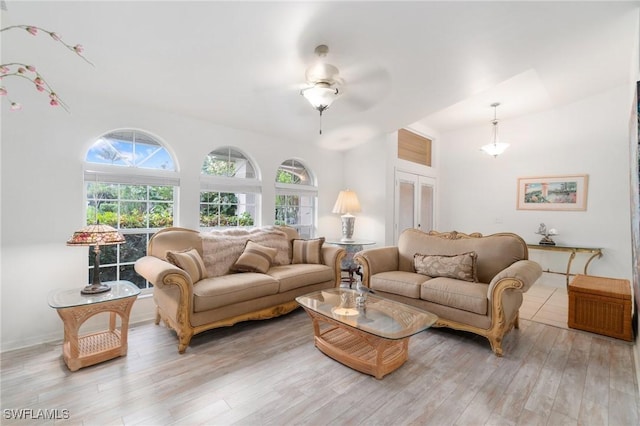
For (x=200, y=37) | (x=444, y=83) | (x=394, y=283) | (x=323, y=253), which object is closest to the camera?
(x=200, y=37)

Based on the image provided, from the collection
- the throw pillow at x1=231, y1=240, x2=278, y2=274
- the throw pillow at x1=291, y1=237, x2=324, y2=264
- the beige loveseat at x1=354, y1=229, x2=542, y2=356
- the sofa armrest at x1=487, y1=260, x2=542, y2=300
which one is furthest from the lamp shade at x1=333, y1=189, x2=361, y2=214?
the sofa armrest at x1=487, y1=260, x2=542, y2=300

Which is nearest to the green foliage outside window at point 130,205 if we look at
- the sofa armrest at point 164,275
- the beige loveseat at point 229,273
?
the beige loveseat at point 229,273

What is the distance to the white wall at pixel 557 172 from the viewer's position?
4.26 metres

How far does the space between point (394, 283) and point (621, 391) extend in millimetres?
1770

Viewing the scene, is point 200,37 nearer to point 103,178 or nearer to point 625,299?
point 103,178

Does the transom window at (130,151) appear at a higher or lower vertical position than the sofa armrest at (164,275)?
higher

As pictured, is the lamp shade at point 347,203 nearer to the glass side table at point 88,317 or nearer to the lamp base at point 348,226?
the lamp base at point 348,226

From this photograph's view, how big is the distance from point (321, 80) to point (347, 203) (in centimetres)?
242

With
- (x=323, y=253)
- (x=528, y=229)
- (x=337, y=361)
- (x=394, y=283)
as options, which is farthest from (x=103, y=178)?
(x=528, y=229)

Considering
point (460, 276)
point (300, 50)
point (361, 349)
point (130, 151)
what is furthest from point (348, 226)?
point (130, 151)

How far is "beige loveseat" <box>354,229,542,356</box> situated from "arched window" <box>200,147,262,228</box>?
5.74 ft

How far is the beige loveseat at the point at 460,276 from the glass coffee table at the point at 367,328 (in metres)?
0.50

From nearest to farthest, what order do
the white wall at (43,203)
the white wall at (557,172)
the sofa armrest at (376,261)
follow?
the white wall at (43,203)
the sofa armrest at (376,261)
the white wall at (557,172)

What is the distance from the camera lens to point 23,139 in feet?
8.35
